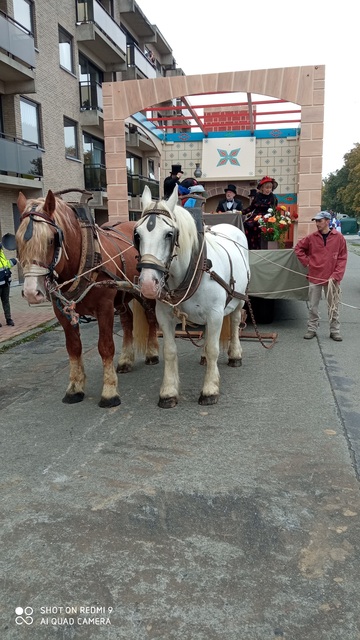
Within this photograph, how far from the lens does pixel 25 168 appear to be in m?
14.2

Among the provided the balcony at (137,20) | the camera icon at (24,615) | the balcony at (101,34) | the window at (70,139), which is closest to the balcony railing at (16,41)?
the window at (70,139)

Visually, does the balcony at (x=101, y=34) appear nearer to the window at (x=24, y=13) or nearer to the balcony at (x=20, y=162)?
the window at (x=24, y=13)

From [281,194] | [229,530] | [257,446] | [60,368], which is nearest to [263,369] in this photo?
[257,446]

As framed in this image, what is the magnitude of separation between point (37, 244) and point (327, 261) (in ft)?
15.4

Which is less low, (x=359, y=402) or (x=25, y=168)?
(x=25, y=168)

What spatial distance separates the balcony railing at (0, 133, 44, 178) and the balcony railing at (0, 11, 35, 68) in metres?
2.28

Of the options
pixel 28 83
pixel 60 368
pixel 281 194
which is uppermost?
pixel 28 83

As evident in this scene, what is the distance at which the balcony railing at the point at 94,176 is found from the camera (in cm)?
1878

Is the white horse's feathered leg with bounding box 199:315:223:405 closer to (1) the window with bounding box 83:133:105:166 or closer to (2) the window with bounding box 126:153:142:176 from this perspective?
(1) the window with bounding box 83:133:105:166

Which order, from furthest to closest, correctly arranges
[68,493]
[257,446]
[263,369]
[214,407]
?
[263,369] < [214,407] < [257,446] < [68,493]

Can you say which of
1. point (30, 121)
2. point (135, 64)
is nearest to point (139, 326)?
point (30, 121)

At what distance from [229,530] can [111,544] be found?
623 millimetres

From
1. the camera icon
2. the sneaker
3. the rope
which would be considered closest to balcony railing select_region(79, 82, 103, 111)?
the rope

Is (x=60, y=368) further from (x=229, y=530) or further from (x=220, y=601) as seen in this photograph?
(x=220, y=601)
